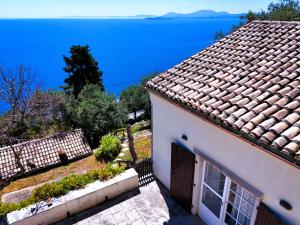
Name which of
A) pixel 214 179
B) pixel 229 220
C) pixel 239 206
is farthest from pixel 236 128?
pixel 229 220

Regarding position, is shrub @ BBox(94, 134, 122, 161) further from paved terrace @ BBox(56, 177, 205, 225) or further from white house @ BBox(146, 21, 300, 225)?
paved terrace @ BBox(56, 177, 205, 225)

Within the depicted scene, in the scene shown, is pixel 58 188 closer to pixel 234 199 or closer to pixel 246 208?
pixel 234 199

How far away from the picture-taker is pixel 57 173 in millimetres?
16062

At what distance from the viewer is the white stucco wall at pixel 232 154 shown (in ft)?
16.5

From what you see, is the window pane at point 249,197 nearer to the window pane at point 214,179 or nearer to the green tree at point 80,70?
the window pane at point 214,179

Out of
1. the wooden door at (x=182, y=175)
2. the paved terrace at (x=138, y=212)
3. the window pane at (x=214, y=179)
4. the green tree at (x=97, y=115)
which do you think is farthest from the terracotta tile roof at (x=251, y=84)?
the green tree at (x=97, y=115)

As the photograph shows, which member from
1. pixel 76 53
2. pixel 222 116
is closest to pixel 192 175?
pixel 222 116

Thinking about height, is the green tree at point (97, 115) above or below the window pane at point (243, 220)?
below

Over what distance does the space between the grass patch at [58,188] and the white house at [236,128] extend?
2.34m

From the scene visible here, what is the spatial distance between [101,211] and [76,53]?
1238 inches

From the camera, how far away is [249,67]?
7.23 meters

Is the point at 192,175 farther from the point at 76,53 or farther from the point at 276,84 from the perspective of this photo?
the point at 76,53

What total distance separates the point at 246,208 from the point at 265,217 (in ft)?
2.97

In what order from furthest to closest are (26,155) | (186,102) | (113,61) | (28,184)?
(113,61), (26,155), (28,184), (186,102)
